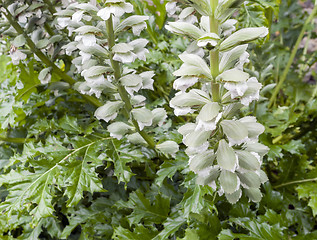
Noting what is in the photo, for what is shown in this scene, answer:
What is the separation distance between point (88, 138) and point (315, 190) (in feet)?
1.96

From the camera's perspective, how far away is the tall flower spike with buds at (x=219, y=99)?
1.30 feet

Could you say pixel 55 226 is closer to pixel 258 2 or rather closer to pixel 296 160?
pixel 296 160

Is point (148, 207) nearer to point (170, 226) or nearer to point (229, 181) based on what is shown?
point (170, 226)

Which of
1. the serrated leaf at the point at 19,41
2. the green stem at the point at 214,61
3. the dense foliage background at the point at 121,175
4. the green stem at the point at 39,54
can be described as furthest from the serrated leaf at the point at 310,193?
the serrated leaf at the point at 19,41

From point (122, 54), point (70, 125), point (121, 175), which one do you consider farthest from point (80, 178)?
point (122, 54)

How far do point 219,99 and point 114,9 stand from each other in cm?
24

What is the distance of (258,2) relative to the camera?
877 mm

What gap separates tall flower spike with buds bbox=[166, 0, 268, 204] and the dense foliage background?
220 millimetres

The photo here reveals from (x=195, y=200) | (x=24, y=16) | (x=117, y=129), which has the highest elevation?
(x=24, y=16)

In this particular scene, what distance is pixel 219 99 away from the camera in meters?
0.45

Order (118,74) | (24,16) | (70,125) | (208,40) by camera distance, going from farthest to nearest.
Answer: (70,125) < (24,16) < (118,74) < (208,40)

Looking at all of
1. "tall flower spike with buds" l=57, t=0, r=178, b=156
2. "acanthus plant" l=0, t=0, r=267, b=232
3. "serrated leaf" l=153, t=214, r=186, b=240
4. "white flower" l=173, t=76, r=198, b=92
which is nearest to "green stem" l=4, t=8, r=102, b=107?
"acanthus plant" l=0, t=0, r=267, b=232

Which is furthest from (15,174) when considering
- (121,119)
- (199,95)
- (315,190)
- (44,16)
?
(315,190)

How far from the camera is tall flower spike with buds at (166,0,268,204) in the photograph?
0.40 m
